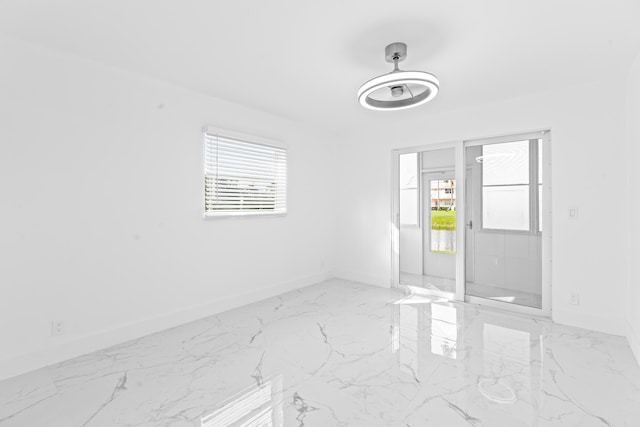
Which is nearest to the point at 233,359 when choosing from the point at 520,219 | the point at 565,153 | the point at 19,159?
the point at 19,159

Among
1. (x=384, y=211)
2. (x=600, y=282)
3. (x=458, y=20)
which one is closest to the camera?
(x=458, y=20)

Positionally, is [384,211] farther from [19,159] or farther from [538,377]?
[19,159]

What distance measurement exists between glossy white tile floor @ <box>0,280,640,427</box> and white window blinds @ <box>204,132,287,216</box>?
1404mm

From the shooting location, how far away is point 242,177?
3959mm

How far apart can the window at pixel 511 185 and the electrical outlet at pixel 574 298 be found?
0.77 meters

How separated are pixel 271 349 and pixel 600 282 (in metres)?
3.37

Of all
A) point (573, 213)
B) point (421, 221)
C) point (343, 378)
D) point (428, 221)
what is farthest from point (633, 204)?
point (343, 378)

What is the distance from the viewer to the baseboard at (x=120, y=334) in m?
2.39

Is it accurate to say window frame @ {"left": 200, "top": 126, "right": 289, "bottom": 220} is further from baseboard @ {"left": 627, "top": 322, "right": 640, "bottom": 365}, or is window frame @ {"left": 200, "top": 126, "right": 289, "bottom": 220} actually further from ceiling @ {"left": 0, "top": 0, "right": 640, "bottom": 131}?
baseboard @ {"left": 627, "top": 322, "right": 640, "bottom": 365}

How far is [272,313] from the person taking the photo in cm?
368

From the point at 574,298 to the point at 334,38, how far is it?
3.56m

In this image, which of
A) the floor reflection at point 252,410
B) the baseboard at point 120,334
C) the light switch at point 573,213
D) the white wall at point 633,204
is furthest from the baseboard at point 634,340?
the baseboard at point 120,334

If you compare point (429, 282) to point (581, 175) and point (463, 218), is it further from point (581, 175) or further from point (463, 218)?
point (581, 175)

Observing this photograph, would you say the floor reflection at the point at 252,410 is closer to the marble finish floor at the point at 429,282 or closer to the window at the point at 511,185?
the marble finish floor at the point at 429,282
